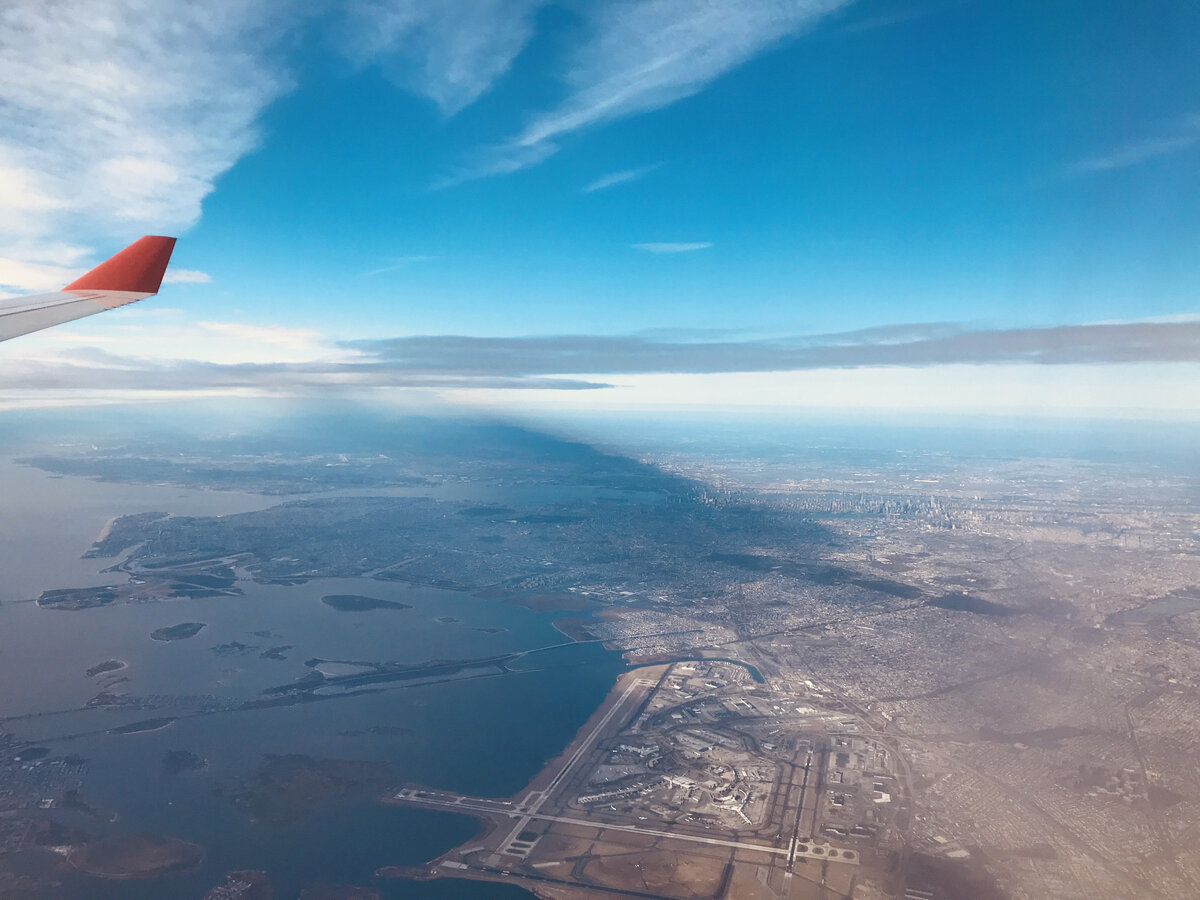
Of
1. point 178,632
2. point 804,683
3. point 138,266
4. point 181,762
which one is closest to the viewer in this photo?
point 138,266

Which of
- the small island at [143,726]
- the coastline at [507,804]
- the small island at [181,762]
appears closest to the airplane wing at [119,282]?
the coastline at [507,804]

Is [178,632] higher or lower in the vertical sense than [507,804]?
lower

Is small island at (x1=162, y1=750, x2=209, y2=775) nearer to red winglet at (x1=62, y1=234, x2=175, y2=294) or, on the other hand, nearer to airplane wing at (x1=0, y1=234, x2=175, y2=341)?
airplane wing at (x1=0, y1=234, x2=175, y2=341)

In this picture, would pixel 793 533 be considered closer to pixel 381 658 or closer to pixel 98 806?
pixel 381 658

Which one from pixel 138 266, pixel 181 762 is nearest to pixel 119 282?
pixel 138 266

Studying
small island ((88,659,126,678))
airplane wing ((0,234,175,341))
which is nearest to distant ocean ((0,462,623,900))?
small island ((88,659,126,678))

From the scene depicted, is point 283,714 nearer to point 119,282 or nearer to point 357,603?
point 357,603
